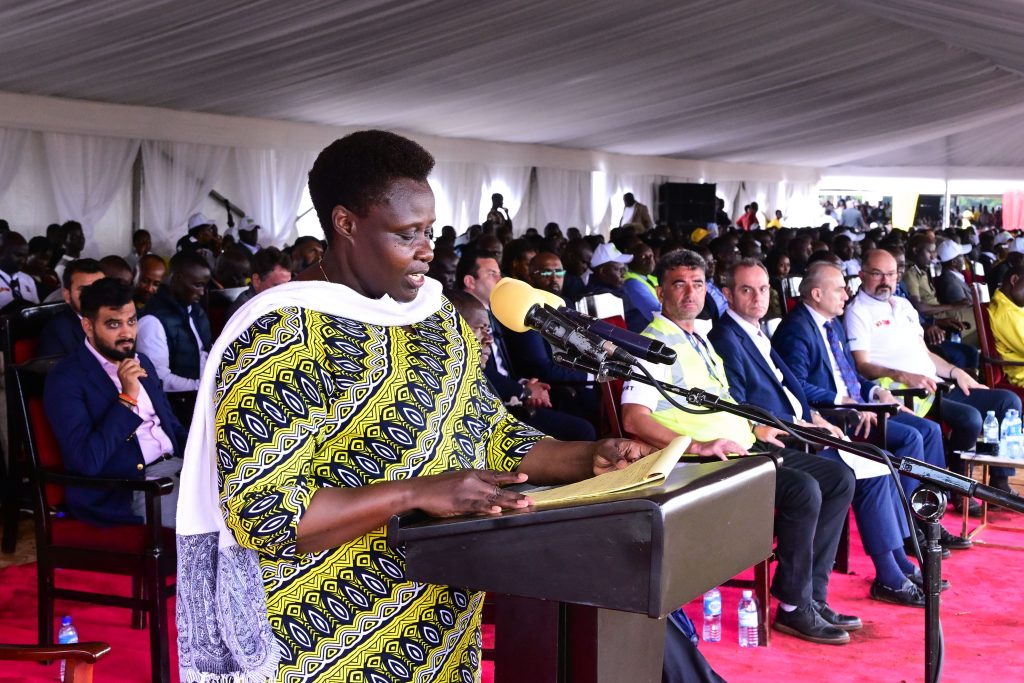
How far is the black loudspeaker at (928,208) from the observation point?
28.9 meters

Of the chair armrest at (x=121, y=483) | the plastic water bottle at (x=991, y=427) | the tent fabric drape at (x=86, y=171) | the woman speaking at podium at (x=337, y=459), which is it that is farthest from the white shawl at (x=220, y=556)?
the tent fabric drape at (x=86, y=171)

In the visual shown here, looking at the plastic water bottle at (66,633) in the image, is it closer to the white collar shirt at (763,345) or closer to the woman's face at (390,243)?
the woman's face at (390,243)

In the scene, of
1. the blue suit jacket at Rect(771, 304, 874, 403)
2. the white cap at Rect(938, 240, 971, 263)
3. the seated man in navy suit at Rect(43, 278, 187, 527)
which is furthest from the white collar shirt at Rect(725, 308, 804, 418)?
the white cap at Rect(938, 240, 971, 263)

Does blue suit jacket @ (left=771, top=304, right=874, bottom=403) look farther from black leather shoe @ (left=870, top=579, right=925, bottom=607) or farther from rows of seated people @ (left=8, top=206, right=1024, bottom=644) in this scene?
black leather shoe @ (left=870, top=579, right=925, bottom=607)

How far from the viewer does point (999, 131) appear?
2325 cm

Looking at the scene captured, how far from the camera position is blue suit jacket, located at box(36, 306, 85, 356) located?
163 inches

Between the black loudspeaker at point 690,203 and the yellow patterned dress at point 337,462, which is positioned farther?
the black loudspeaker at point 690,203

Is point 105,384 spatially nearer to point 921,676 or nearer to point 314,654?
point 314,654

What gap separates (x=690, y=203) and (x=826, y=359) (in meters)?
15.8

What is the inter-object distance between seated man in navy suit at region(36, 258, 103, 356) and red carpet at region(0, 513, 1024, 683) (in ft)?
2.82

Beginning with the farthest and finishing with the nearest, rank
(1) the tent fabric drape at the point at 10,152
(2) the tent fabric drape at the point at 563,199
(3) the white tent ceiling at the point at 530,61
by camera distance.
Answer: (2) the tent fabric drape at the point at 563,199 < (1) the tent fabric drape at the point at 10,152 < (3) the white tent ceiling at the point at 530,61

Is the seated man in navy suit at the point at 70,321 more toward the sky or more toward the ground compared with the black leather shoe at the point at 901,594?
more toward the sky

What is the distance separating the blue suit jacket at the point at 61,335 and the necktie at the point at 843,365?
119 inches

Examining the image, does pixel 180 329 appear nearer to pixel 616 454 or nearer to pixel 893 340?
pixel 893 340
